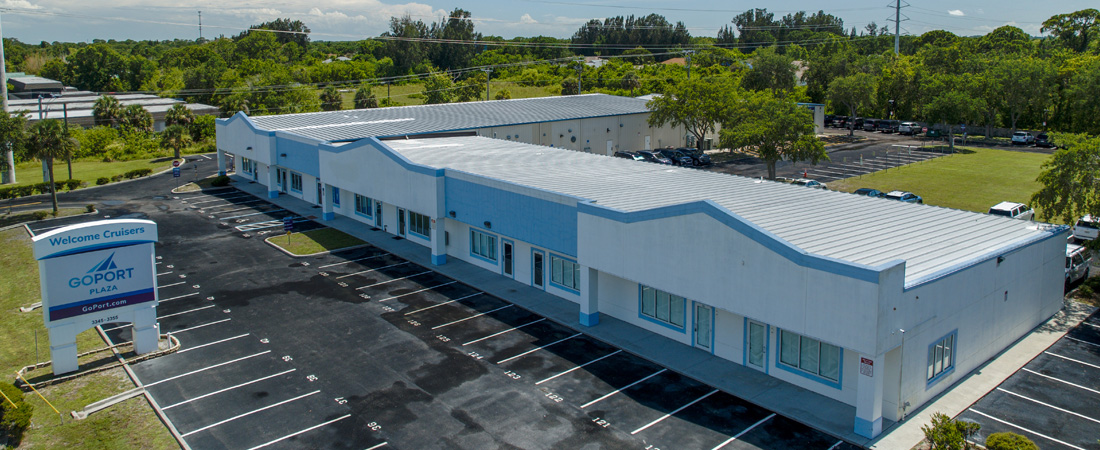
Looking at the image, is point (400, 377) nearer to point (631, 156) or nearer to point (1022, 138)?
point (631, 156)

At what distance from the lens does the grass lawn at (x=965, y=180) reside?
5294cm

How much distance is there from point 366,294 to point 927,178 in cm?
4811

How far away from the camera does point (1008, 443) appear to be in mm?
18969

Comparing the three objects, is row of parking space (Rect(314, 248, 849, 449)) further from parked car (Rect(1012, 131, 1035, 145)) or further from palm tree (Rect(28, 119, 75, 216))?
parked car (Rect(1012, 131, 1035, 145))

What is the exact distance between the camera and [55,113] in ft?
318

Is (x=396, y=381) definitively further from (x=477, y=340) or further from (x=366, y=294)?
(x=366, y=294)

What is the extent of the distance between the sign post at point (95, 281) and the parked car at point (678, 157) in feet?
157

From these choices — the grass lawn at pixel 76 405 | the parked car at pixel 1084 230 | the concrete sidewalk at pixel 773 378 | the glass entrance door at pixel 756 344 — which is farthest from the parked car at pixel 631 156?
the grass lawn at pixel 76 405

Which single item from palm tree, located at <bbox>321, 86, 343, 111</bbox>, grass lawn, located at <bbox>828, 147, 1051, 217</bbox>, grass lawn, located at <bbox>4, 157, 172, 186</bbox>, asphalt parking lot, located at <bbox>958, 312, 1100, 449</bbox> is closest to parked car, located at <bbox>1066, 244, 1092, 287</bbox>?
asphalt parking lot, located at <bbox>958, 312, 1100, 449</bbox>

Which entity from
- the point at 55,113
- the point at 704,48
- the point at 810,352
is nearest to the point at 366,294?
the point at 810,352

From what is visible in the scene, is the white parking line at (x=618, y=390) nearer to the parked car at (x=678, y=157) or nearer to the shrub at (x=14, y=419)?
the shrub at (x=14, y=419)

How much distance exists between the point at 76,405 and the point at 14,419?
8.70 ft

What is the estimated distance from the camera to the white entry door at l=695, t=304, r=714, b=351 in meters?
27.2

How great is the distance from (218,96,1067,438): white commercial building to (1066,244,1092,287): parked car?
151 inches
